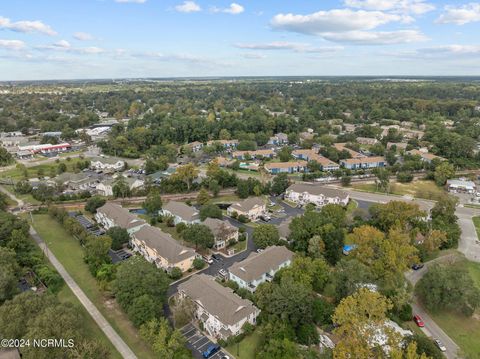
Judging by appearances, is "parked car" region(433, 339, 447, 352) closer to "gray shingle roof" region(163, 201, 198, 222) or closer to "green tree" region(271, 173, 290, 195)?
"gray shingle roof" region(163, 201, 198, 222)

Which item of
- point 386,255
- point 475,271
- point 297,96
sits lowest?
point 475,271

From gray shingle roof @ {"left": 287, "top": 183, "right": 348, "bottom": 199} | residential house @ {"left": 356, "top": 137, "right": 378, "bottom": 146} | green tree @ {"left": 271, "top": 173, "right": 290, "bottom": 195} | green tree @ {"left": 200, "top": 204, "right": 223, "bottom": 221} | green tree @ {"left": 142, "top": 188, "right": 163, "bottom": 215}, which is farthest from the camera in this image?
residential house @ {"left": 356, "top": 137, "right": 378, "bottom": 146}

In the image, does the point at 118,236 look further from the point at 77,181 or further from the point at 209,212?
the point at 77,181

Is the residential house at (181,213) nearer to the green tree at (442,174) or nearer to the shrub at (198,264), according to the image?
the shrub at (198,264)

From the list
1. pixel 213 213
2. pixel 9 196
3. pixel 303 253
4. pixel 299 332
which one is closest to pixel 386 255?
pixel 303 253

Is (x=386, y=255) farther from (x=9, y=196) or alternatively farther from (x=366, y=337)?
(x=9, y=196)

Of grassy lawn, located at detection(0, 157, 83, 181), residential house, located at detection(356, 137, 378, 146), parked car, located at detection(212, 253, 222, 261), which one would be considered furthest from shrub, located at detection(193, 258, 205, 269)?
Answer: residential house, located at detection(356, 137, 378, 146)

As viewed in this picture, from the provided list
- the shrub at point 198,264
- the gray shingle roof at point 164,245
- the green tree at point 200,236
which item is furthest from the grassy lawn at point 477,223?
the gray shingle roof at point 164,245
